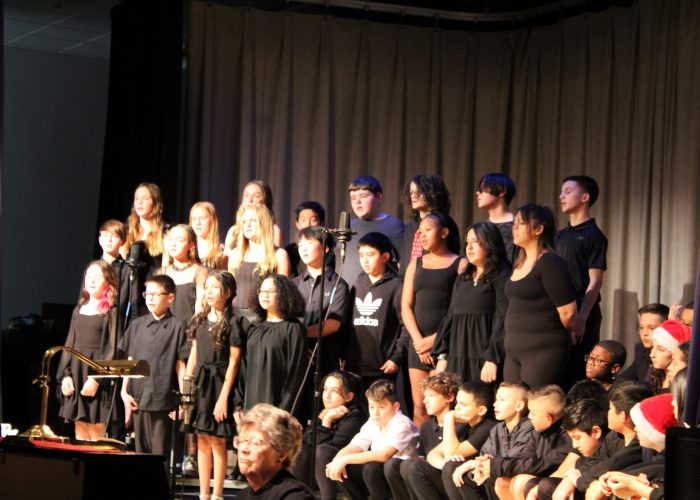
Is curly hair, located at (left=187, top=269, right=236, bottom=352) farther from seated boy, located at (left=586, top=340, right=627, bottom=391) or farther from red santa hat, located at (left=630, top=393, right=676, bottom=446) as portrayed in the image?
red santa hat, located at (left=630, top=393, right=676, bottom=446)

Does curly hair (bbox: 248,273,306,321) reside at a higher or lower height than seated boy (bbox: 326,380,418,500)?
higher

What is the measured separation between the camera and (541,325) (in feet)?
16.6

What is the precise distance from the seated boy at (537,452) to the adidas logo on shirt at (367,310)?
136 cm

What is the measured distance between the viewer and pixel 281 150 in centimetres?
806

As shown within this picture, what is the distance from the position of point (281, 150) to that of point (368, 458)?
129 inches

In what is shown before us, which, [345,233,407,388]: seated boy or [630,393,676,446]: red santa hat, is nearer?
[630,393,676,446]: red santa hat

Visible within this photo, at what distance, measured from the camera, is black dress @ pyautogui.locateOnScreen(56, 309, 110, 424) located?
625 cm

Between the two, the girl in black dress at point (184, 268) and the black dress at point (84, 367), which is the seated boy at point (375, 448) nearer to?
the girl in black dress at point (184, 268)

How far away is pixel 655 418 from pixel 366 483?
6.42 ft

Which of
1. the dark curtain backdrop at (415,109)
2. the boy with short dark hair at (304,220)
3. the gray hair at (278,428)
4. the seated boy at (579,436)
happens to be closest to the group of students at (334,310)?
the boy with short dark hair at (304,220)

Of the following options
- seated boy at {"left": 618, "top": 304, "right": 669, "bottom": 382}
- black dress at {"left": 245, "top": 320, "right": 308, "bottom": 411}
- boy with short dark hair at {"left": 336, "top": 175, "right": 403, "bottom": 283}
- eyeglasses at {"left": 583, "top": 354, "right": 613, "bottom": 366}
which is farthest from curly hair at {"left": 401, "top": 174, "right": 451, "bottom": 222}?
eyeglasses at {"left": 583, "top": 354, "right": 613, "bottom": 366}

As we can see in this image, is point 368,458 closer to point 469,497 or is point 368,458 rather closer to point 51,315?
point 469,497

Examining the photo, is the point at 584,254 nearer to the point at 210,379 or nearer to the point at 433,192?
the point at 433,192

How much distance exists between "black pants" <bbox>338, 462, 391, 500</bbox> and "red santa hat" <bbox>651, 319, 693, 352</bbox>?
5.28ft
